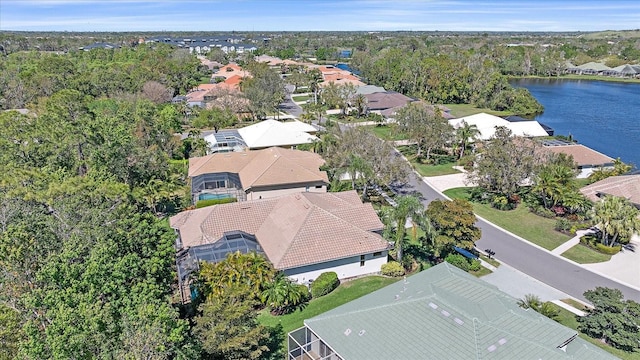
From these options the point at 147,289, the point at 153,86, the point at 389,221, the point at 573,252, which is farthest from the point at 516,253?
the point at 153,86

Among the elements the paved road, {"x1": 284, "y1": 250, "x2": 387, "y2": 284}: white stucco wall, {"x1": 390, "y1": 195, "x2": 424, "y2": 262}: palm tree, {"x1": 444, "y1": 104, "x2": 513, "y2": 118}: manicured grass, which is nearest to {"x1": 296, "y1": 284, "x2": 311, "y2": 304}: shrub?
{"x1": 284, "y1": 250, "x2": 387, "y2": 284}: white stucco wall

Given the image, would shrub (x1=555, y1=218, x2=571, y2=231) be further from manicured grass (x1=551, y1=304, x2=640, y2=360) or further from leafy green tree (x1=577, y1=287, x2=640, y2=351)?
leafy green tree (x1=577, y1=287, x2=640, y2=351)

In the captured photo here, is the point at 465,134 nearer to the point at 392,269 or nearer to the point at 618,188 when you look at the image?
the point at 618,188

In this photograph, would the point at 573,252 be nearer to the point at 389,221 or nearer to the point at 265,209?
the point at 389,221

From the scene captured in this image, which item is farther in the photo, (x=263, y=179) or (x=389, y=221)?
(x=263, y=179)

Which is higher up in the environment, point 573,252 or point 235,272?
point 235,272

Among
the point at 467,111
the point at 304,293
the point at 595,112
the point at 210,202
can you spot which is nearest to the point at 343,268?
the point at 304,293
